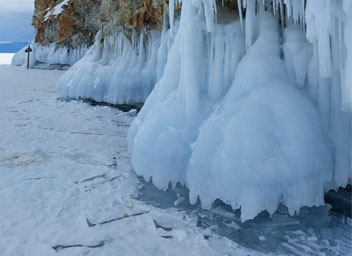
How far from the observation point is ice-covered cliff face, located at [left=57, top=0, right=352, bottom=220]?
233 cm

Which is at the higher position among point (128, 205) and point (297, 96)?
point (297, 96)

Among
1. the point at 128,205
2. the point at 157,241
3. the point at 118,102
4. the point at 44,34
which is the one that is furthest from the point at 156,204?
the point at 44,34

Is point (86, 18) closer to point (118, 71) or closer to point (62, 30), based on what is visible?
point (62, 30)

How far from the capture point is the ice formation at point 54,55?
21344mm

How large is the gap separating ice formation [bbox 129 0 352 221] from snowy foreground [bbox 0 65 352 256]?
0.68 ft

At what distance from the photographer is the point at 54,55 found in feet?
75.5

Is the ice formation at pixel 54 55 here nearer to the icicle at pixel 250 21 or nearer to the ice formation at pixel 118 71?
the ice formation at pixel 118 71

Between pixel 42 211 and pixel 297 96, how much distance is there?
8.57 feet

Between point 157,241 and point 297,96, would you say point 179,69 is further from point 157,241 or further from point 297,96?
point 157,241

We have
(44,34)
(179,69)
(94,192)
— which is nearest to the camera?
(94,192)

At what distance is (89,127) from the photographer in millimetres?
6105

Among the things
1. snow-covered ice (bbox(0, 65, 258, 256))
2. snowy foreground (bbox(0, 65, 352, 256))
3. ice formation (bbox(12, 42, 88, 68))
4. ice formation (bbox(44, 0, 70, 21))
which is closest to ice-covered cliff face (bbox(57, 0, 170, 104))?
snow-covered ice (bbox(0, 65, 258, 256))

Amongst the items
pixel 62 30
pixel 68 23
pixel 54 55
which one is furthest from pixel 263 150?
pixel 54 55

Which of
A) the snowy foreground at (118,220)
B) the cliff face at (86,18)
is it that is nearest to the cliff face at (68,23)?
the cliff face at (86,18)
